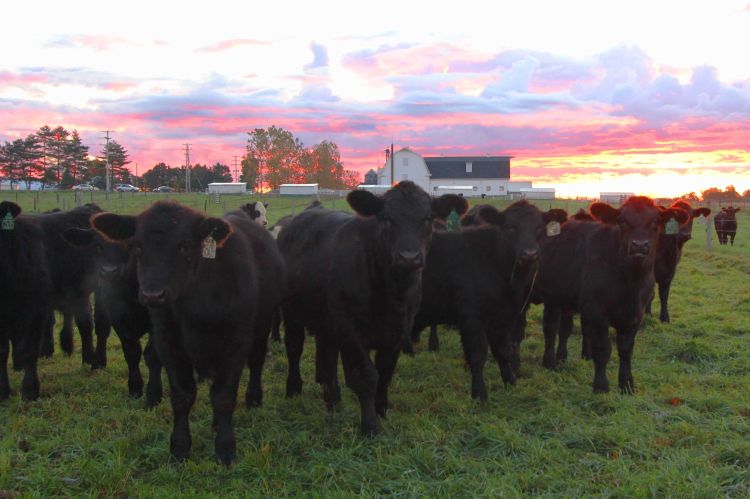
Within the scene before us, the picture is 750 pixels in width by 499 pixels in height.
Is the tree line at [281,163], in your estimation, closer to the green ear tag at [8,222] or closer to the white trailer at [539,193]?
the white trailer at [539,193]

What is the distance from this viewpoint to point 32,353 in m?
6.61

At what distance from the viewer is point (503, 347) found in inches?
272

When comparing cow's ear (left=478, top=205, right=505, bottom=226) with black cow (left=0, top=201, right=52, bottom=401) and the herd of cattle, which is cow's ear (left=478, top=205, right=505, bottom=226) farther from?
black cow (left=0, top=201, right=52, bottom=401)

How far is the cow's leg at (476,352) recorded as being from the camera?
647 cm

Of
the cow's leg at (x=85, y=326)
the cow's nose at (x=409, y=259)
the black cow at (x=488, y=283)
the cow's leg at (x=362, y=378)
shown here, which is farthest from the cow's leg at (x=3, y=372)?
the cow's nose at (x=409, y=259)

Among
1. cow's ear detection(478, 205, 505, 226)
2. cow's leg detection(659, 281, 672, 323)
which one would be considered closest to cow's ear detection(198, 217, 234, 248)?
cow's ear detection(478, 205, 505, 226)

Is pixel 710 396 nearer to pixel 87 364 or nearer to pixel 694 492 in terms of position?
pixel 694 492

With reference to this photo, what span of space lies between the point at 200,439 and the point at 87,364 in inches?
135

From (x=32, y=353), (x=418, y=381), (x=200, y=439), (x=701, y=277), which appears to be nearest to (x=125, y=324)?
(x=32, y=353)

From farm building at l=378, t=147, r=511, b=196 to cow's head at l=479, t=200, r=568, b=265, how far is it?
67788mm

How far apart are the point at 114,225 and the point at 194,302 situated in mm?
808

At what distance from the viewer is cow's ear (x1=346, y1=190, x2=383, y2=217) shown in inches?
210

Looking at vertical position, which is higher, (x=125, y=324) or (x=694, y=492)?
(x=125, y=324)

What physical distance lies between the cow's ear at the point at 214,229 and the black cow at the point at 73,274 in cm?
367
